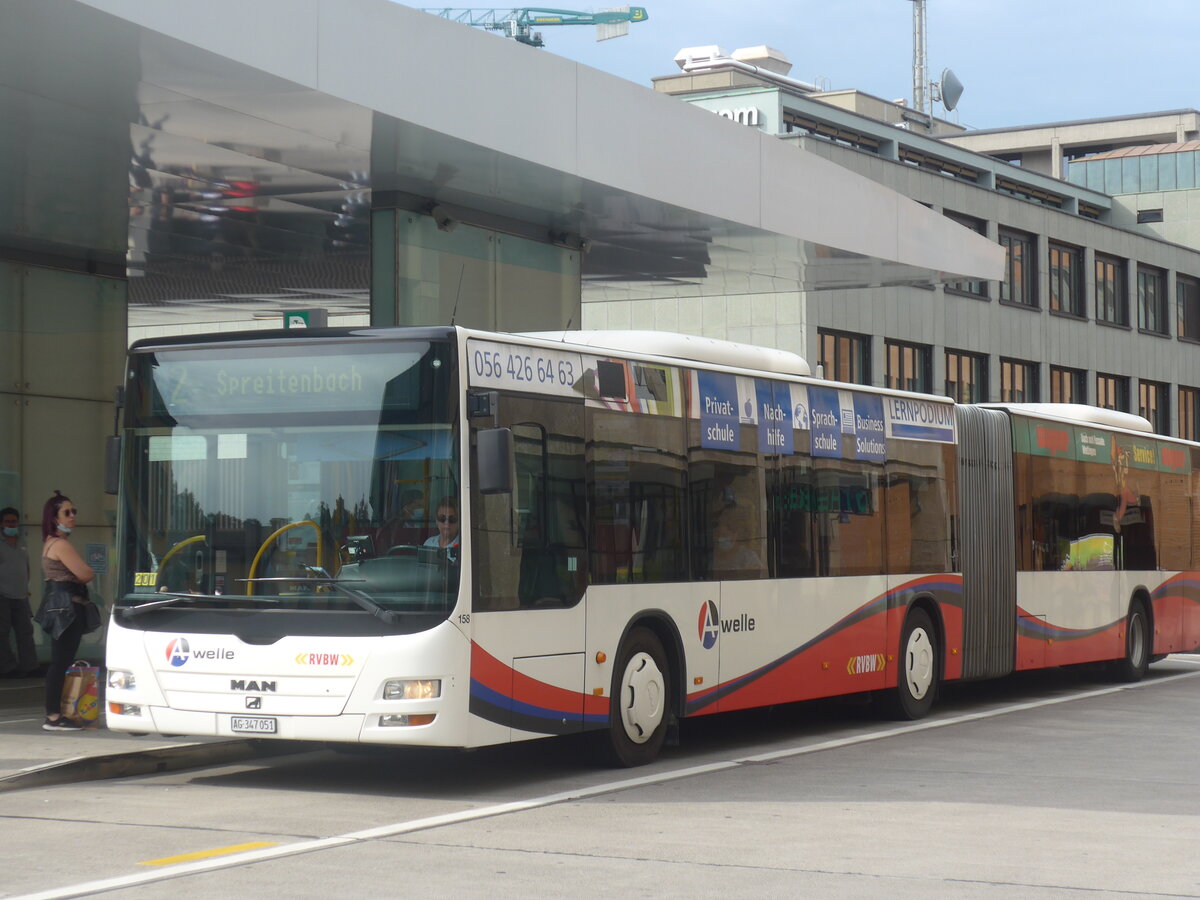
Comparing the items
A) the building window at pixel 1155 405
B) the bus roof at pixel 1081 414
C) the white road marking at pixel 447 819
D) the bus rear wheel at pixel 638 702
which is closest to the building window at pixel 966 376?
the building window at pixel 1155 405

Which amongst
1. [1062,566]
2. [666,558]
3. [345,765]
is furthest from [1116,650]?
[345,765]

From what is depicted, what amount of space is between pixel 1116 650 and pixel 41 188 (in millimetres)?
12360

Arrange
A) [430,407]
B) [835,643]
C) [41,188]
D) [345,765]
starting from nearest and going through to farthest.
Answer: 1. [430,407]
2. [345,765]
3. [835,643]
4. [41,188]

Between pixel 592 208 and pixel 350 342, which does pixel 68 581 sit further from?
pixel 592 208

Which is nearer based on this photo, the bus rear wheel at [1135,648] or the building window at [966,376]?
the bus rear wheel at [1135,648]

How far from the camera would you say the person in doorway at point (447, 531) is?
10.1m

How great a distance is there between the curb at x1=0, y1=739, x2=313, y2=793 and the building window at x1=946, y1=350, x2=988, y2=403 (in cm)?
3780

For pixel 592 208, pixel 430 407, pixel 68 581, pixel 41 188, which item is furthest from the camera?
pixel 592 208

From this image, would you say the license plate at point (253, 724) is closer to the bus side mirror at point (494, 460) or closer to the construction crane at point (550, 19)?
the bus side mirror at point (494, 460)

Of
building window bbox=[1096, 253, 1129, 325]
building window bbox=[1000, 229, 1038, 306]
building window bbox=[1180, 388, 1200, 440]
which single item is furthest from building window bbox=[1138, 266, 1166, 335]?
building window bbox=[1000, 229, 1038, 306]

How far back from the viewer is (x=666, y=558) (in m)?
12.2

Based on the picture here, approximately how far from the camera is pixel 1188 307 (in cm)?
6206

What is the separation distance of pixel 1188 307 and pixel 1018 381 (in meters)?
12.6

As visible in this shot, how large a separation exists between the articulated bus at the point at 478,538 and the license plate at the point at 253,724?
0.02 meters
